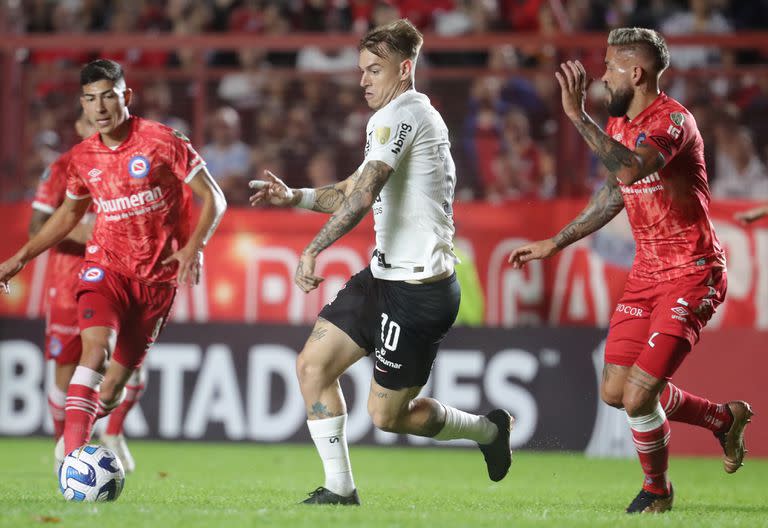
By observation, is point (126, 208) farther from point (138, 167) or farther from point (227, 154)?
point (227, 154)

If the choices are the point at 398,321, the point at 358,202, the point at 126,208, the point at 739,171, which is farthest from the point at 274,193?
the point at 739,171

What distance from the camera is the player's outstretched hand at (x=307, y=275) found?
5.69 meters

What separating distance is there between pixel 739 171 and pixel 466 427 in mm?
5993

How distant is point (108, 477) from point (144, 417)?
528 centimetres

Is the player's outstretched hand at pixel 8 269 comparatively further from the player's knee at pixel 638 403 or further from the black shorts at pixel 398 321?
the player's knee at pixel 638 403

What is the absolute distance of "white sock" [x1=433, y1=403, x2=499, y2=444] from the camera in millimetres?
6828

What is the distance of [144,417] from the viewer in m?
11.5

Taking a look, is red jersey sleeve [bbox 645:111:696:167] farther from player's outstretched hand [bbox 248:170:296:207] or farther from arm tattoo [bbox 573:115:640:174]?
player's outstretched hand [bbox 248:170:296:207]

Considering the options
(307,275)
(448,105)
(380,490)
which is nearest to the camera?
(307,275)

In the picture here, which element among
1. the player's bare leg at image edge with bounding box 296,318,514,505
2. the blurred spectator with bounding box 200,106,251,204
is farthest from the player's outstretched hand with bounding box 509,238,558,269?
the blurred spectator with bounding box 200,106,251,204

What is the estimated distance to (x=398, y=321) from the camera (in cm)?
629

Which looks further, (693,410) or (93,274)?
(93,274)

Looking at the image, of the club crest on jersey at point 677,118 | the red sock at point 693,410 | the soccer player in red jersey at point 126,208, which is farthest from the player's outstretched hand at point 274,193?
the red sock at point 693,410

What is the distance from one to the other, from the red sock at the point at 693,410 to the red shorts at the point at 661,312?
0.47m
